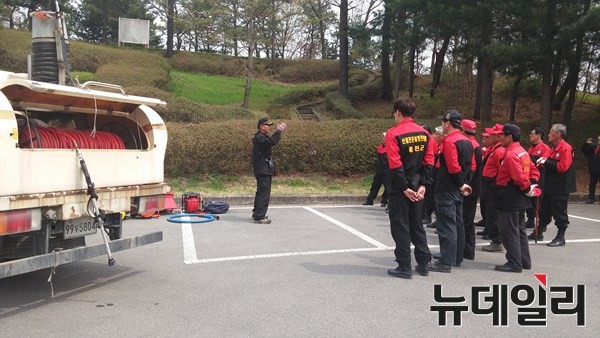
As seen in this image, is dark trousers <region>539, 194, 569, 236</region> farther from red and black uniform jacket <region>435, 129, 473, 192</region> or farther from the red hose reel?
the red hose reel

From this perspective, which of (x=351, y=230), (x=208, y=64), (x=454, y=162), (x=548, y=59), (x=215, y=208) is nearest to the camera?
(x=454, y=162)

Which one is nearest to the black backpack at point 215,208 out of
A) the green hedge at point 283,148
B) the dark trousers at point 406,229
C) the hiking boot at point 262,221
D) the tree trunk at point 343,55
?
the hiking boot at point 262,221

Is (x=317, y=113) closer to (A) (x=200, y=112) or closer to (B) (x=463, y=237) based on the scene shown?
(A) (x=200, y=112)

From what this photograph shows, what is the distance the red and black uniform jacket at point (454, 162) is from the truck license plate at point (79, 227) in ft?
12.8

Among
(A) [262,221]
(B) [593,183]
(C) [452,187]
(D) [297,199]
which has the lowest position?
(A) [262,221]

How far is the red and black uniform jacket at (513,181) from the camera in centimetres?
588

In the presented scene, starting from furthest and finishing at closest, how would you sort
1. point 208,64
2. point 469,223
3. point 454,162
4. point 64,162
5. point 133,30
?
point 208,64
point 133,30
point 469,223
point 454,162
point 64,162

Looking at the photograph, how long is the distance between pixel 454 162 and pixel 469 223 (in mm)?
1229

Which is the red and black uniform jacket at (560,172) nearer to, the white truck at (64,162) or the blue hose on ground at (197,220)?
the blue hose on ground at (197,220)

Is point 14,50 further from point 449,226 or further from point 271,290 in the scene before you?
point 449,226

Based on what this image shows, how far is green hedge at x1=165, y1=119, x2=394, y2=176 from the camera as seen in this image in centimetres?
1293

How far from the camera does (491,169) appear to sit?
6.88 metres

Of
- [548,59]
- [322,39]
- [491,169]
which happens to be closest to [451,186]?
[491,169]

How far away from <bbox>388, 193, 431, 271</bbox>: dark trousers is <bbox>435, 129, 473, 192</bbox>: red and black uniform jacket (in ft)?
2.16
